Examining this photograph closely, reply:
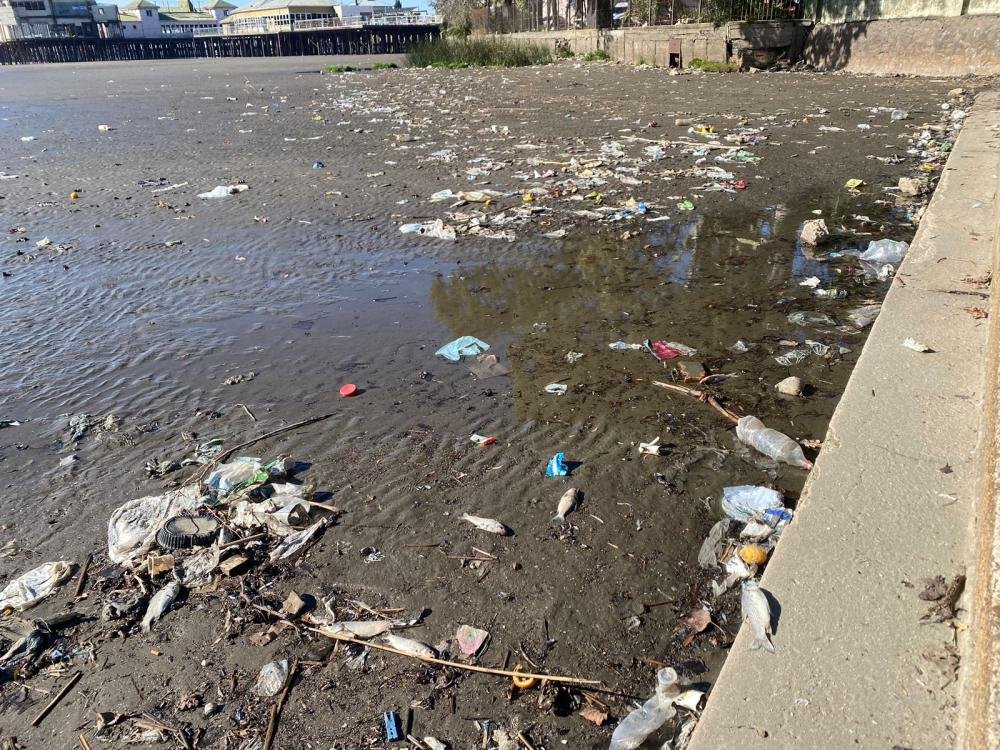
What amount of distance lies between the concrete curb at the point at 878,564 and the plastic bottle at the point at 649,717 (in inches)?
6.6

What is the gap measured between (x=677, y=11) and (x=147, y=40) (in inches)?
2320

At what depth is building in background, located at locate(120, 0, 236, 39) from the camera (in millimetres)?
77938

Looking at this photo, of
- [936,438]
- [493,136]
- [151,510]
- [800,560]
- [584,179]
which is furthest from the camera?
[493,136]

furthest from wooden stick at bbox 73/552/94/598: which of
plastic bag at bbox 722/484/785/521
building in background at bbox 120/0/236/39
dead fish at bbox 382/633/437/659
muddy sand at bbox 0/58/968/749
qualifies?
building in background at bbox 120/0/236/39

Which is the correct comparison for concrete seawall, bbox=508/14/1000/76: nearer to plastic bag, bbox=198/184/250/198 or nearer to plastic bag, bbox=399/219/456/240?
plastic bag, bbox=399/219/456/240

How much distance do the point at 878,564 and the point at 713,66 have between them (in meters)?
15.6

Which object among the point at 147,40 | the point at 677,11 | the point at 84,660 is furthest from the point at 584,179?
A: the point at 147,40

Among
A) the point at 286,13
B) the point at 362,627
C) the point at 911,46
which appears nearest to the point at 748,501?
the point at 362,627

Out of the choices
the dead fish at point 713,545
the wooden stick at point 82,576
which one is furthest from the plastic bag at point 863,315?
the wooden stick at point 82,576

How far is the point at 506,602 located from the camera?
2.04 m

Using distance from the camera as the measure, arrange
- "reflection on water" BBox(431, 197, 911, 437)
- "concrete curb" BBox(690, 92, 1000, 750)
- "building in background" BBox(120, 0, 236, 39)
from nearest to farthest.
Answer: "concrete curb" BBox(690, 92, 1000, 750) < "reflection on water" BBox(431, 197, 911, 437) < "building in background" BBox(120, 0, 236, 39)

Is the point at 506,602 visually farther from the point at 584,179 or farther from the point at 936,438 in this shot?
the point at 584,179

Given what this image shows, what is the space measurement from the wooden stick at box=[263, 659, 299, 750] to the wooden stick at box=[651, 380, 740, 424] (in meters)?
1.94

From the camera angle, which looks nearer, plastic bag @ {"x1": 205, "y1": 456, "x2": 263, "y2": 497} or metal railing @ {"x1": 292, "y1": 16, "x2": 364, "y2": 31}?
plastic bag @ {"x1": 205, "y1": 456, "x2": 263, "y2": 497}
